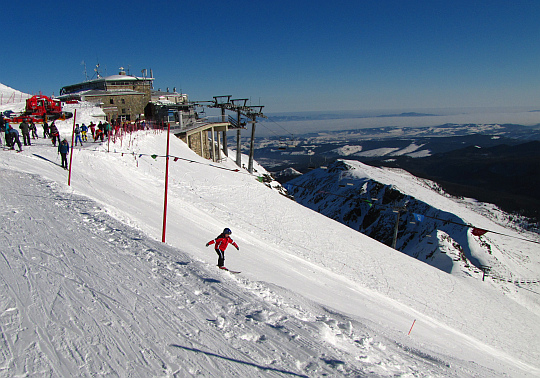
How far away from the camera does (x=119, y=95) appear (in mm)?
39281

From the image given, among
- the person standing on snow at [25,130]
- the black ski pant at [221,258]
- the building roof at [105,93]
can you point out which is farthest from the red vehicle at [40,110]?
the black ski pant at [221,258]

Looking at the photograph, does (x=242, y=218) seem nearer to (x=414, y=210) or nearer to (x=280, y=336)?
(x=280, y=336)

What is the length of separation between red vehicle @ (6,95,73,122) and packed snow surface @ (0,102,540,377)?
500 inches

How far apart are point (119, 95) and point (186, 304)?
4052cm

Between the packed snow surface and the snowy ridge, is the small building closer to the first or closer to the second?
the snowy ridge

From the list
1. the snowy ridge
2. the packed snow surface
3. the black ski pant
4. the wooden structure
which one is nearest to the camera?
the packed snow surface

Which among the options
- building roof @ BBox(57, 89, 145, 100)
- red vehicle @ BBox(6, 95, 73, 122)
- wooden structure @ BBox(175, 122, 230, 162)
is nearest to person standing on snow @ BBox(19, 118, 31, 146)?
red vehicle @ BBox(6, 95, 73, 122)

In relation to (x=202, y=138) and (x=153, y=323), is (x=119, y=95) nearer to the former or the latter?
(x=202, y=138)

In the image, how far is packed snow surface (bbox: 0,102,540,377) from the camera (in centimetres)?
415

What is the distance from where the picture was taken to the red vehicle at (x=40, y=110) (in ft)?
85.6

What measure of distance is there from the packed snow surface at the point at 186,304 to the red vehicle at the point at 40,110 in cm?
1269

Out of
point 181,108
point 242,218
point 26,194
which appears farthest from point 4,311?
point 181,108

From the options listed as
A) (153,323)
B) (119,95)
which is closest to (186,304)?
(153,323)

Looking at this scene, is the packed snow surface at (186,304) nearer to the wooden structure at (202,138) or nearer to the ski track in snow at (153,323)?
the ski track in snow at (153,323)
